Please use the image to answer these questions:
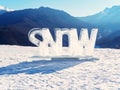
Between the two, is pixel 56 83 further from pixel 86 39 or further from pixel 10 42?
pixel 10 42

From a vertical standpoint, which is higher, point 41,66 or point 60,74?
point 41,66

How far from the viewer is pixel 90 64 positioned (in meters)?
15.1

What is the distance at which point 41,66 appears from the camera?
577 inches

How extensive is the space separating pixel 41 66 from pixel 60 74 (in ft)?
7.55

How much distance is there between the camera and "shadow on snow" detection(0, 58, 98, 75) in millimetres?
13420

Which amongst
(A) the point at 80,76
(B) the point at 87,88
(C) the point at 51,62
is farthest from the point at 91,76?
(C) the point at 51,62

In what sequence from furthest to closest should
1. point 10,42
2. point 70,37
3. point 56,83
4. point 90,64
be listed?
point 10,42 < point 70,37 < point 90,64 < point 56,83

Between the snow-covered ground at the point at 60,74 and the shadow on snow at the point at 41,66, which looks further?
the shadow on snow at the point at 41,66

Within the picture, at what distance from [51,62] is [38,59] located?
1.46 m

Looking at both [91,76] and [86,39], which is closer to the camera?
[91,76]

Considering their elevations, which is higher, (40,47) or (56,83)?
(40,47)

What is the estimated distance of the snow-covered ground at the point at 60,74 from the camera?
10.5 meters

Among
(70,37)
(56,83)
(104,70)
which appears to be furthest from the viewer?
(70,37)

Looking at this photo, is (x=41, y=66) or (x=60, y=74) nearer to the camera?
(x=60, y=74)
